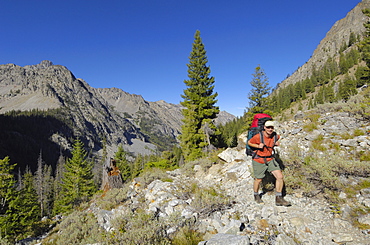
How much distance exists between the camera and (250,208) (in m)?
5.29

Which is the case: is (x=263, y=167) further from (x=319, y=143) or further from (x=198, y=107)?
(x=198, y=107)

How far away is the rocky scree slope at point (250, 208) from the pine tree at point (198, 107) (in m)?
9.75

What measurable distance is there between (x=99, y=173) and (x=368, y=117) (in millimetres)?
84142

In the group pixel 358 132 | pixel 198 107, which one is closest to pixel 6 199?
pixel 198 107

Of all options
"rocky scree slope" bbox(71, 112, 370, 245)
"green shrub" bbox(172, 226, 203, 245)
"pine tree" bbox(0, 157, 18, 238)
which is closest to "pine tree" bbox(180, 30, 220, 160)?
"rocky scree slope" bbox(71, 112, 370, 245)

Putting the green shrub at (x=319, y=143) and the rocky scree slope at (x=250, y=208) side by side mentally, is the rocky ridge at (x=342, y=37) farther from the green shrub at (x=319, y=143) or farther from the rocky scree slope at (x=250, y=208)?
the rocky scree slope at (x=250, y=208)

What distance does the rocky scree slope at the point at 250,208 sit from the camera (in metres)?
3.75

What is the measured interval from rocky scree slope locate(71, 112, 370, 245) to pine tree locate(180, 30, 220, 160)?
32.0 ft

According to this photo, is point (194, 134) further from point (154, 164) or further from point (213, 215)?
point (213, 215)

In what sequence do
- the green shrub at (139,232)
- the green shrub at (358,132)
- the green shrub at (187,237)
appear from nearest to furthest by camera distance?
the green shrub at (139,232), the green shrub at (187,237), the green shrub at (358,132)

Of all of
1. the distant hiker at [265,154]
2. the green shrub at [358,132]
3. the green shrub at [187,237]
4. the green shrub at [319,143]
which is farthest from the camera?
the green shrub at [319,143]

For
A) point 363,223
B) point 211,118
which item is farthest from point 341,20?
point 363,223

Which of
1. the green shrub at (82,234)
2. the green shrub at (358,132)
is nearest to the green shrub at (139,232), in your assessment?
the green shrub at (82,234)

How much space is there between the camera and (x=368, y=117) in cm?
849
